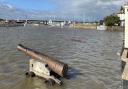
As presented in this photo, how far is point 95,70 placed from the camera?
26391 millimetres

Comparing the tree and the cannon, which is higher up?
the tree

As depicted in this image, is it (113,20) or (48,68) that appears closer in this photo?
(48,68)

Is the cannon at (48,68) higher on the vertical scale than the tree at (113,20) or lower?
lower

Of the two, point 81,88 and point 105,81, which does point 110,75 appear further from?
point 81,88

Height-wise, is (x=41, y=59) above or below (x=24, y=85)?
above

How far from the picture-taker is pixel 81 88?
20156 mm

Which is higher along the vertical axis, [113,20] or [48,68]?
[113,20]

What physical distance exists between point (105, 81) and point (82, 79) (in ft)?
5.89

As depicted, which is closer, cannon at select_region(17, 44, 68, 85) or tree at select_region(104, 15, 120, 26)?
cannon at select_region(17, 44, 68, 85)

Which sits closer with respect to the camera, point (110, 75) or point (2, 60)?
point (110, 75)

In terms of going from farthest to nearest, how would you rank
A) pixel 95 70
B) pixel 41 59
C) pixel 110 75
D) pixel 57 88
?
1. pixel 95 70
2. pixel 110 75
3. pixel 41 59
4. pixel 57 88

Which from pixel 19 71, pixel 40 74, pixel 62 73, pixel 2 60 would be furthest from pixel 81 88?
pixel 2 60

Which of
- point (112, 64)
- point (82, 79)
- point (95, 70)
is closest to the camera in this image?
point (82, 79)

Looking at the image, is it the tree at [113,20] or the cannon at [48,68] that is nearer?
the cannon at [48,68]
